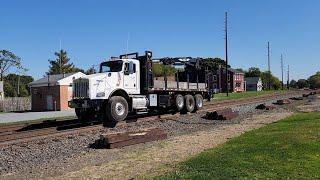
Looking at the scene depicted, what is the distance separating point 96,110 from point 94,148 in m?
7.97

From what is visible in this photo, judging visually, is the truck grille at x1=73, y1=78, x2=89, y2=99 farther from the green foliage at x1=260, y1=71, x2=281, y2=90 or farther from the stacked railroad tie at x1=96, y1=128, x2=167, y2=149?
the green foliage at x1=260, y1=71, x2=281, y2=90

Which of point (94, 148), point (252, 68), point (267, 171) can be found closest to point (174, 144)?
point (94, 148)

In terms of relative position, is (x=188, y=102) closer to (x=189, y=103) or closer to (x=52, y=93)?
(x=189, y=103)

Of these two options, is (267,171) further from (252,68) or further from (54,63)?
(252,68)

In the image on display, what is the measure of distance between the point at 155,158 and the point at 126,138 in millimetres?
2656

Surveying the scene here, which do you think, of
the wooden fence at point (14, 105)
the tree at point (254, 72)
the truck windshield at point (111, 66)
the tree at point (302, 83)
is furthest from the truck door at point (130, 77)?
the tree at point (254, 72)

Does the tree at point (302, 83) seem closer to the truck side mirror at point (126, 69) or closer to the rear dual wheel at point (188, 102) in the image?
the rear dual wheel at point (188, 102)

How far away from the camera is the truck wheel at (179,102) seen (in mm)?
26559

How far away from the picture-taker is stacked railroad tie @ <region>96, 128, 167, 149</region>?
13734 millimetres

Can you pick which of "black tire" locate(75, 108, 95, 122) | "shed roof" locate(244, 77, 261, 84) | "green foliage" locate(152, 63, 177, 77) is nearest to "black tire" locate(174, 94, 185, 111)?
"green foliage" locate(152, 63, 177, 77)

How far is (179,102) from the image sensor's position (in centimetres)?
2678

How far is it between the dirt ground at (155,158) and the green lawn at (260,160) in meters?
0.55

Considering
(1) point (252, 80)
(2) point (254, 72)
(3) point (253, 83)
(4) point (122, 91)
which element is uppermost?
(2) point (254, 72)

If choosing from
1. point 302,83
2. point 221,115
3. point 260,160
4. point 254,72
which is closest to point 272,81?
point 302,83
